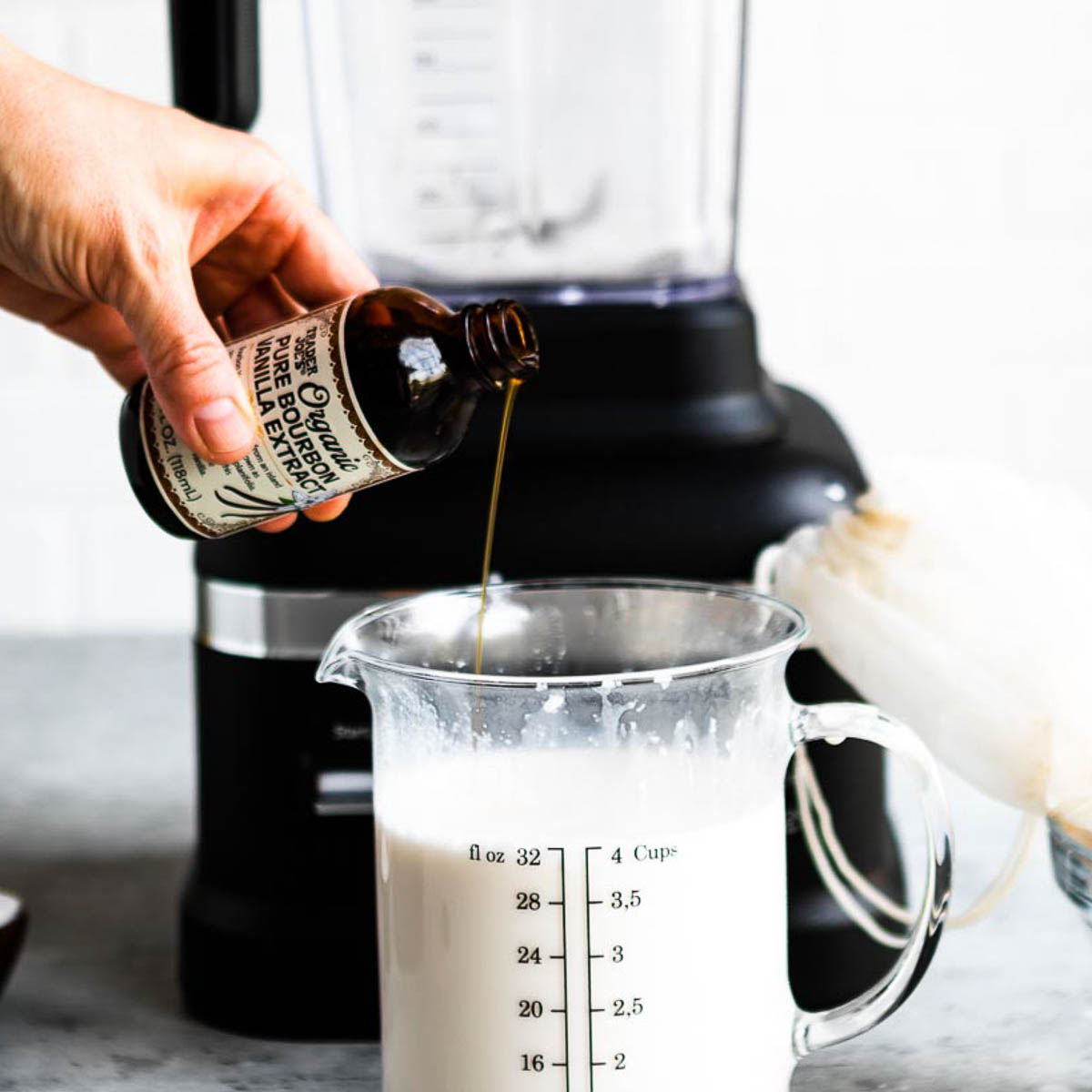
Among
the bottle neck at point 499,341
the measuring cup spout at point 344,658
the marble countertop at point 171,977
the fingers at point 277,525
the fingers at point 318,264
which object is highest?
the fingers at point 318,264

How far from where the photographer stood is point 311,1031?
81cm

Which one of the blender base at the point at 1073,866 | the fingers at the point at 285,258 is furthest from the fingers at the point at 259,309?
the blender base at the point at 1073,866

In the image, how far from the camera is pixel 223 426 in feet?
2.14

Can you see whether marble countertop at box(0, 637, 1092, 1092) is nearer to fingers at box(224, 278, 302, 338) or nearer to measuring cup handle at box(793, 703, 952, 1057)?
measuring cup handle at box(793, 703, 952, 1057)

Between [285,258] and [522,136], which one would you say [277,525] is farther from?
[522,136]

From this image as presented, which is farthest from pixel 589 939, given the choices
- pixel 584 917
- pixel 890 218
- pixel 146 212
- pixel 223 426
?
pixel 890 218

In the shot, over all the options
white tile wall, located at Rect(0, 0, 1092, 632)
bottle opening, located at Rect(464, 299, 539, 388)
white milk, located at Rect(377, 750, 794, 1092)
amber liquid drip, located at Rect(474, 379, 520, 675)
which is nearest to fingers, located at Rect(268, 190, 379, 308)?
amber liquid drip, located at Rect(474, 379, 520, 675)

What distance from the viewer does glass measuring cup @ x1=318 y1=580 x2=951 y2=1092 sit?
591 millimetres

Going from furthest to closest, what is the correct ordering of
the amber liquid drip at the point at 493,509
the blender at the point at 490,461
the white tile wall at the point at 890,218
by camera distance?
1. the white tile wall at the point at 890,218
2. the blender at the point at 490,461
3. the amber liquid drip at the point at 493,509

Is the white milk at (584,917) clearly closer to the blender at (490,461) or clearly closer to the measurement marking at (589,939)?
the measurement marking at (589,939)

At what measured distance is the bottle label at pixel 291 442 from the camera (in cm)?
65

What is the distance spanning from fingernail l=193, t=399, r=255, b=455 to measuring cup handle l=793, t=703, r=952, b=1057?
0.81 feet

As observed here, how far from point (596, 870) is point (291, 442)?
21 cm

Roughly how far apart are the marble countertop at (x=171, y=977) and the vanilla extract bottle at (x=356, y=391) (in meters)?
0.28
